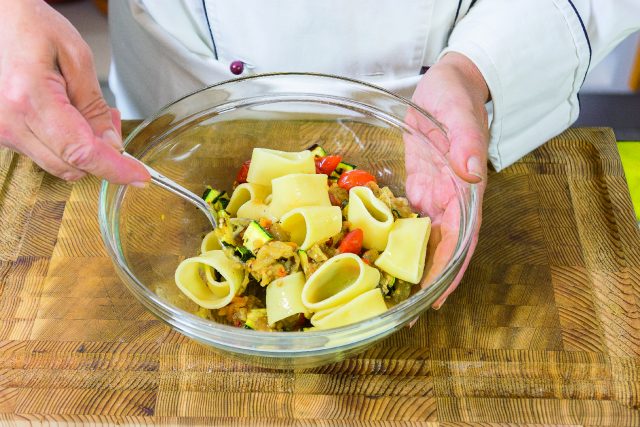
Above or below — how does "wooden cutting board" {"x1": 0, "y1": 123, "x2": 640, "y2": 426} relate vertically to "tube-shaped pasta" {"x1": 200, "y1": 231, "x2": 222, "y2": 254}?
below

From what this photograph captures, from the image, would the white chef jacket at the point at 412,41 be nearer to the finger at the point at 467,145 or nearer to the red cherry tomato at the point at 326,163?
the finger at the point at 467,145

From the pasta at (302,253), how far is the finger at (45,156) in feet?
1.10

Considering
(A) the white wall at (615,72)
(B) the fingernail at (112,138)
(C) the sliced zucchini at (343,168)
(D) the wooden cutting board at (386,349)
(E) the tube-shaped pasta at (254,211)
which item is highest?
(B) the fingernail at (112,138)

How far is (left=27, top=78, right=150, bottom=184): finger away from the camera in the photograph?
127cm

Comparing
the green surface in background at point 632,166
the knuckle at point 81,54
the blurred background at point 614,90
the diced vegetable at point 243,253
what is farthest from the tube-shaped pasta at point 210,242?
the blurred background at point 614,90

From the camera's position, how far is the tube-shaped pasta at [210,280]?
1497 mm

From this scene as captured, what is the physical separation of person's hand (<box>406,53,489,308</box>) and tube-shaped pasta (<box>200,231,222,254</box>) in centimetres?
51

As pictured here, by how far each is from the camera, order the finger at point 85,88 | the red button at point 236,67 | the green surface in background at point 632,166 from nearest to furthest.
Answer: the finger at point 85,88 < the red button at point 236,67 < the green surface in background at point 632,166

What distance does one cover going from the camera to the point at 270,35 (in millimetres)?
1919

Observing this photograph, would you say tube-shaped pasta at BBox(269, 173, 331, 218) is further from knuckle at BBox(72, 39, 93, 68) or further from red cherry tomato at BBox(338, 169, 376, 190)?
knuckle at BBox(72, 39, 93, 68)

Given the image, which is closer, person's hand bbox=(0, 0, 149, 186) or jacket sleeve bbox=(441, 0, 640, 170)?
person's hand bbox=(0, 0, 149, 186)

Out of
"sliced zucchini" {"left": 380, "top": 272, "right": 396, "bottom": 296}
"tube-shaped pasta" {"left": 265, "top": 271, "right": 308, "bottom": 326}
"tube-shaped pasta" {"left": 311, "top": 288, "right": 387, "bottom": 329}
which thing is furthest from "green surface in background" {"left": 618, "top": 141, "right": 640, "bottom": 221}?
"tube-shaped pasta" {"left": 265, "top": 271, "right": 308, "bottom": 326}

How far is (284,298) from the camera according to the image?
4.79ft

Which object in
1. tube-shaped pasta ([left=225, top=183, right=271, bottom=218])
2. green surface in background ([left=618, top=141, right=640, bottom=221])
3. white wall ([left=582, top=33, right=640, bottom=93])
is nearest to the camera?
tube-shaped pasta ([left=225, top=183, right=271, bottom=218])
